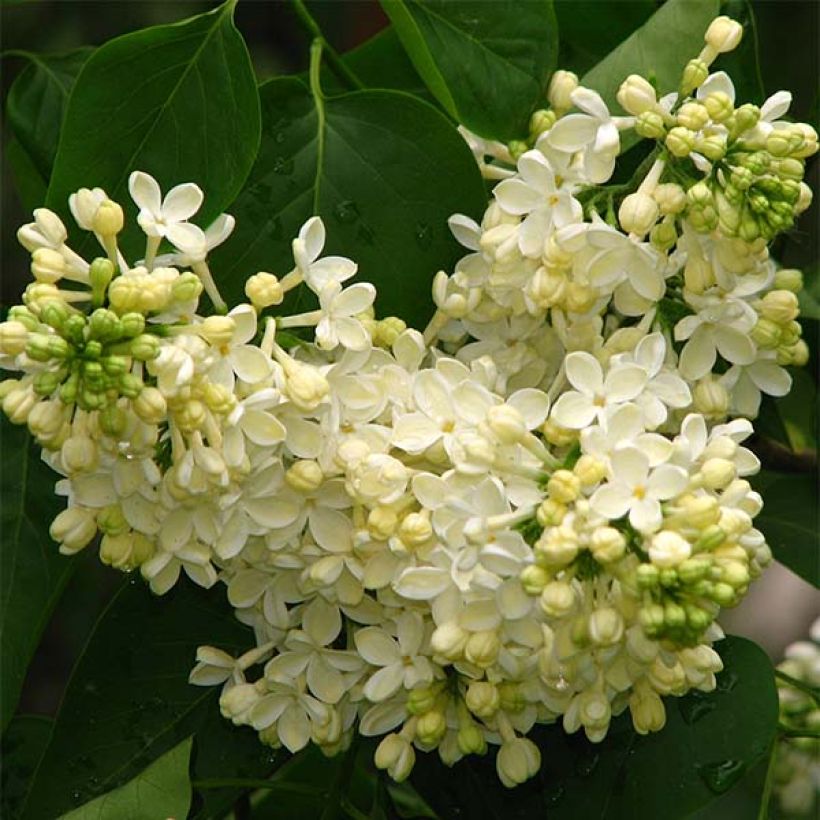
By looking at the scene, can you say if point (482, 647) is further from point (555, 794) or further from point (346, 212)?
point (346, 212)

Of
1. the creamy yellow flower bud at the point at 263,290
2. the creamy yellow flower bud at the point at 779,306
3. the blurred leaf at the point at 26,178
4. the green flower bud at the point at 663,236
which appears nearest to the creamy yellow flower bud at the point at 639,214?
the green flower bud at the point at 663,236

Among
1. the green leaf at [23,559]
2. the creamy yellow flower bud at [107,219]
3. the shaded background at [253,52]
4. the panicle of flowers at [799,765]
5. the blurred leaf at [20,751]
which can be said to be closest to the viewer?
the creamy yellow flower bud at [107,219]

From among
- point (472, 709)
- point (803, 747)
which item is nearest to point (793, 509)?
point (803, 747)

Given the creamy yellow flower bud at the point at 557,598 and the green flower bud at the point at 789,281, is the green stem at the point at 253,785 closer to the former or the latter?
the creamy yellow flower bud at the point at 557,598

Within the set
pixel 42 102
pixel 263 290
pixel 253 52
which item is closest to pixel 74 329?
pixel 263 290

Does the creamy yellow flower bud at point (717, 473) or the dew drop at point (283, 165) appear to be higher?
the creamy yellow flower bud at point (717, 473)
